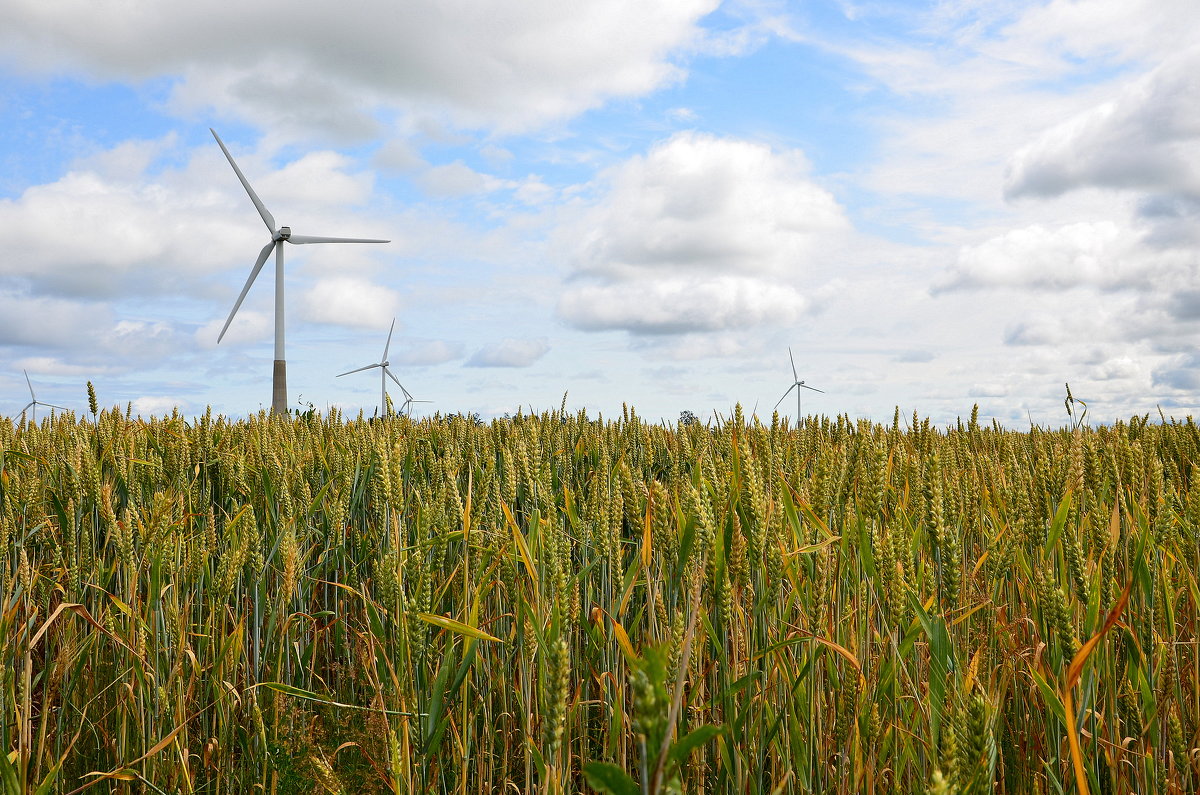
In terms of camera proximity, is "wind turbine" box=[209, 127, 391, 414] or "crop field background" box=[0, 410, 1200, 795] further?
"wind turbine" box=[209, 127, 391, 414]

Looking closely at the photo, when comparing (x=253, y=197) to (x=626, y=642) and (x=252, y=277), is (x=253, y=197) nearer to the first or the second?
(x=252, y=277)

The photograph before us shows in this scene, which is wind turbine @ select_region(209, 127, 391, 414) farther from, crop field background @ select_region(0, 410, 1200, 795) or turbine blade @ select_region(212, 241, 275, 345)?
crop field background @ select_region(0, 410, 1200, 795)

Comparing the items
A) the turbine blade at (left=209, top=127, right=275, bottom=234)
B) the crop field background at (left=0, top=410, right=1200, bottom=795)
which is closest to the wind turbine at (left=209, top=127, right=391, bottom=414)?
the turbine blade at (left=209, top=127, right=275, bottom=234)

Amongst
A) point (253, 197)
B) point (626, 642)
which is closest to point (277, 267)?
point (253, 197)

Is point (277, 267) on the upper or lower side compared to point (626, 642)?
Answer: upper

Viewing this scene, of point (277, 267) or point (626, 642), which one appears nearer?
point (626, 642)

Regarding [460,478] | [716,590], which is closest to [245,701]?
[716,590]

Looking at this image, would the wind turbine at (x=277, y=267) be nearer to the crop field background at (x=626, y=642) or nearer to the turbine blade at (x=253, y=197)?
the turbine blade at (x=253, y=197)

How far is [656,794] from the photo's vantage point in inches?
32.4

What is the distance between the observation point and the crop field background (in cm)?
189

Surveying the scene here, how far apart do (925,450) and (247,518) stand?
10.9 ft

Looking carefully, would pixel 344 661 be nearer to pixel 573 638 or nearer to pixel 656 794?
pixel 573 638

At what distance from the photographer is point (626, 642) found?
1.63 m

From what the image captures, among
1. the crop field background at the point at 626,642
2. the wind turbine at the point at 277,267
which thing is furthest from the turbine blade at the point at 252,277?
the crop field background at the point at 626,642
